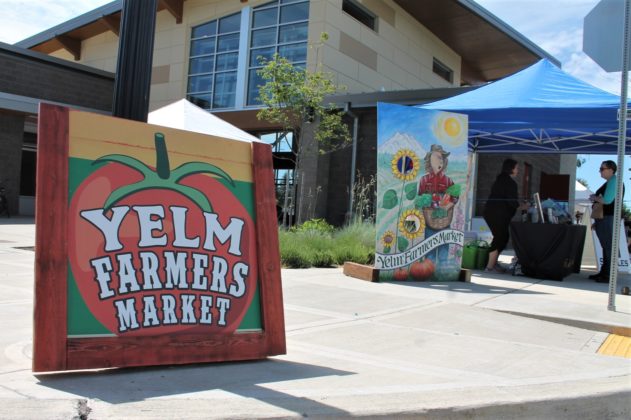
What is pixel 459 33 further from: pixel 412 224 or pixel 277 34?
pixel 412 224

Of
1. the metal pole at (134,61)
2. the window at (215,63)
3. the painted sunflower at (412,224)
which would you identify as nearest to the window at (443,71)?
the window at (215,63)

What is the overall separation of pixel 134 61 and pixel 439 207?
17.4 feet

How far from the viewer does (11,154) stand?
753 inches

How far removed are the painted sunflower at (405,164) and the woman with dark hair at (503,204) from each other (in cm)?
235

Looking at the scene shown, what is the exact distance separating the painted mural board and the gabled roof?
13.5m

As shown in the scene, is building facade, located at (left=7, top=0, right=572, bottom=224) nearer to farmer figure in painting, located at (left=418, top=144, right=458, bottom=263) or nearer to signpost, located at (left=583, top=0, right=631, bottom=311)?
farmer figure in painting, located at (left=418, top=144, right=458, bottom=263)

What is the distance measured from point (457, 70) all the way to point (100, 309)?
25578 millimetres

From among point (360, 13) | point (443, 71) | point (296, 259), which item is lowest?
point (296, 259)

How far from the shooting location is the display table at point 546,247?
9594 millimetres

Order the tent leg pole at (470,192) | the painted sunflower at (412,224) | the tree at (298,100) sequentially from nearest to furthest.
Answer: the painted sunflower at (412,224) < the tent leg pole at (470,192) < the tree at (298,100)

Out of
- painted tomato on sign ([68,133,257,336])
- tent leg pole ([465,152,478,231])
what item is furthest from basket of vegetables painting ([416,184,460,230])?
painted tomato on sign ([68,133,257,336])

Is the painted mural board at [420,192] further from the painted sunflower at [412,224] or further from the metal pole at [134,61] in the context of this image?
the metal pole at [134,61]

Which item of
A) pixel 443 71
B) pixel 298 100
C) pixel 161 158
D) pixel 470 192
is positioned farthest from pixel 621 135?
pixel 443 71

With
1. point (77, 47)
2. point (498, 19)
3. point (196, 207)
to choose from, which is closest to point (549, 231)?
point (196, 207)
